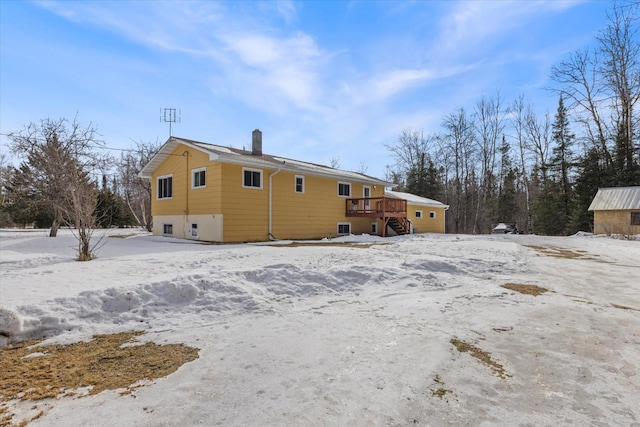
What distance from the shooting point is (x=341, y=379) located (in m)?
2.76

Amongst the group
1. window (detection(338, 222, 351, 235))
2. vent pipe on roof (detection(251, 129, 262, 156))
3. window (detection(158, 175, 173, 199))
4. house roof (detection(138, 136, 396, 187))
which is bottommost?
window (detection(338, 222, 351, 235))

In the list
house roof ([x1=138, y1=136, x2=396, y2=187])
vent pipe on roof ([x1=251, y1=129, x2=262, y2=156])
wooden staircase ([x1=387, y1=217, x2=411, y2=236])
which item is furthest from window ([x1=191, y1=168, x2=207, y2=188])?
wooden staircase ([x1=387, y1=217, x2=411, y2=236])

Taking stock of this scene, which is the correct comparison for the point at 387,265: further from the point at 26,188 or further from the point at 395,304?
the point at 26,188

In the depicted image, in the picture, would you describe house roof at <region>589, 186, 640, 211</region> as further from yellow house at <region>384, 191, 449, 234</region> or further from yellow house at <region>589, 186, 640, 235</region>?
yellow house at <region>384, 191, 449, 234</region>

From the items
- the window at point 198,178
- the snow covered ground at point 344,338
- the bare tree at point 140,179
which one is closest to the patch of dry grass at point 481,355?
the snow covered ground at point 344,338

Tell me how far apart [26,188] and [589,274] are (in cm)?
2500

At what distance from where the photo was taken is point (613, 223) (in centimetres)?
2286

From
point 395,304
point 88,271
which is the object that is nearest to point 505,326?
point 395,304

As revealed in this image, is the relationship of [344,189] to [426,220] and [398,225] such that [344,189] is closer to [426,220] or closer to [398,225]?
[398,225]

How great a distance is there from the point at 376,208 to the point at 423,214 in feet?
29.9

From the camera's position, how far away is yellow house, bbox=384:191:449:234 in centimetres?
2594

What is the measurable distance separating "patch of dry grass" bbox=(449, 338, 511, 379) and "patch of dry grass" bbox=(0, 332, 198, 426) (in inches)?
107

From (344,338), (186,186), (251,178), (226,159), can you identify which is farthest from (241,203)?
(344,338)

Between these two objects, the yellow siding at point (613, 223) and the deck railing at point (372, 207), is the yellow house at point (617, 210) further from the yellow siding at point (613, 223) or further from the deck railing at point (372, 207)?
the deck railing at point (372, 207)
